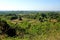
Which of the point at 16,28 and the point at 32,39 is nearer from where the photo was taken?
the point at 32,39

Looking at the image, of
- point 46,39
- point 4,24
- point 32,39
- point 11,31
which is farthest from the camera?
point 4,24

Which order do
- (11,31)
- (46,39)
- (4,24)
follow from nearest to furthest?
(46,39) → (11,31) → (4,24)

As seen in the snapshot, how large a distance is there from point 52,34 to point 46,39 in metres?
0.57

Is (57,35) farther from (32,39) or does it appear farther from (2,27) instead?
(2,27)

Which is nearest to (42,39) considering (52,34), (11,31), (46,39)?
(46,39)

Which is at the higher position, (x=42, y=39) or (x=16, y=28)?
(x=42, y=39)

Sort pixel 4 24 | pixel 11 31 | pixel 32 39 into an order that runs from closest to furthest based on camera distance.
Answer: pixel 32 39
pixel 11 31
pixel 4 24

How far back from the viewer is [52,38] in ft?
16.9

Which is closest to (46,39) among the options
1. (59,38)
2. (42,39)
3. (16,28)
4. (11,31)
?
(42,39)

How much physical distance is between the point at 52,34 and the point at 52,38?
392mm

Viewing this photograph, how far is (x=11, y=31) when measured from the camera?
21.0 meters

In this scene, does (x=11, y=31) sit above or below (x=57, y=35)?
below

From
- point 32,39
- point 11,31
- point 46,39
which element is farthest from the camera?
point 11,31

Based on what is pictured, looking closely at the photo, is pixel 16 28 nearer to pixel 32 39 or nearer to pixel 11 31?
pixel 11 31
